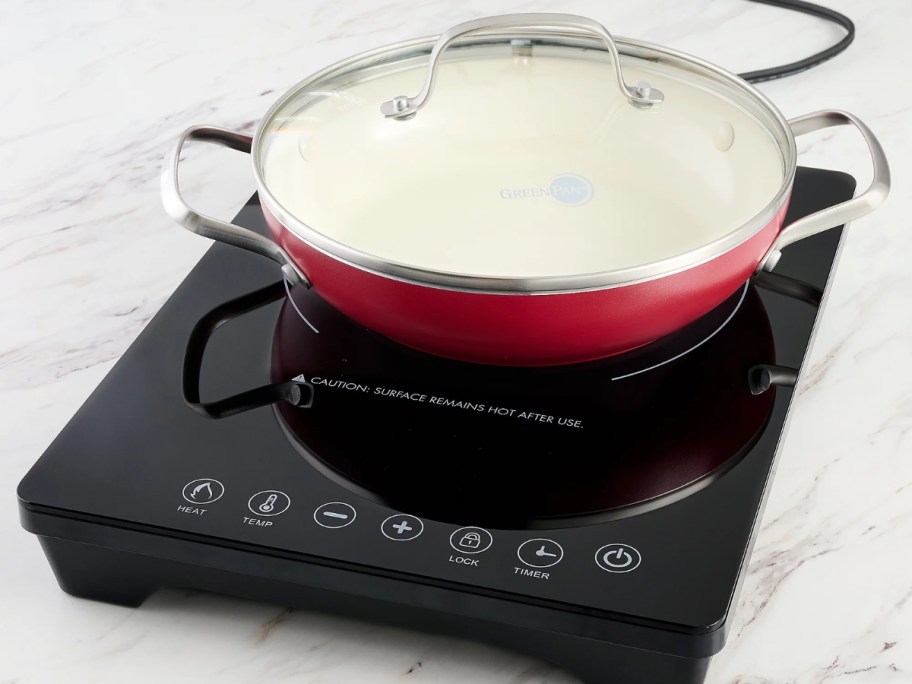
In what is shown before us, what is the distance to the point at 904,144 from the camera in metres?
1.08

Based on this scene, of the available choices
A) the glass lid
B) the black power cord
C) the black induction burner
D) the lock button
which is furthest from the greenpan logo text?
the black power cord

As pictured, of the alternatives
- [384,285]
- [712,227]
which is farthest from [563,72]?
[384,285]

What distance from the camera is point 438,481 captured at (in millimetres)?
629

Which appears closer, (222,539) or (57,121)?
(222,539)

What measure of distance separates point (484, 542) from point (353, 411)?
A: 5.5 inches

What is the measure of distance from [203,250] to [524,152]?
0.30 m

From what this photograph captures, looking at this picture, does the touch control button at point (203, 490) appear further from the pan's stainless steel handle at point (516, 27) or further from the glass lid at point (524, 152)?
the pan's stainless steel handle at point (516, 27)

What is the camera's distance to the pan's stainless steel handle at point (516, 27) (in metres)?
0.75

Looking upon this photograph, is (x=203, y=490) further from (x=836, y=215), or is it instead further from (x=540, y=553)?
(x=836, y=215)

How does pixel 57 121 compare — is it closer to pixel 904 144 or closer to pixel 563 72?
pixel 563 72

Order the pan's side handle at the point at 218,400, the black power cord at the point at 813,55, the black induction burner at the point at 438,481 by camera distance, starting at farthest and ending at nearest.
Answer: the black power cord at the point at 813,55 → the pan's side handle at the point at 218,400 → the black induction burner at the point at 438,481

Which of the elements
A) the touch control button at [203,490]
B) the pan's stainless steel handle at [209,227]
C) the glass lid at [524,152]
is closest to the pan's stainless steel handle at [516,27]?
the glass lid at [524,152]

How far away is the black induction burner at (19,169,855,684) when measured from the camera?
564mm

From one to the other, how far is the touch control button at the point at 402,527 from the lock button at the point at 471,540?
2 cm
